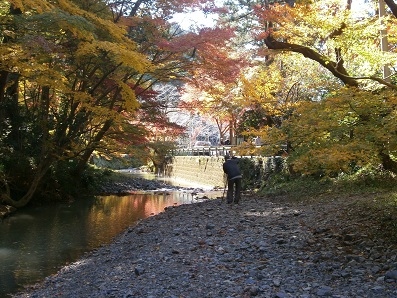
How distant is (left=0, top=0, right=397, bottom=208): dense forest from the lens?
593cm

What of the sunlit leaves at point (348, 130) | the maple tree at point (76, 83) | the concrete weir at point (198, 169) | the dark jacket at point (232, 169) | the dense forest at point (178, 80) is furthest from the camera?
the concrete weir at point (198, 169)

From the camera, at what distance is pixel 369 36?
8719mm

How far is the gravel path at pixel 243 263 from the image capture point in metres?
5.02

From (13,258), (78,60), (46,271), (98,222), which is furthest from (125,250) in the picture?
(78,60)

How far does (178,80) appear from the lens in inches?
651

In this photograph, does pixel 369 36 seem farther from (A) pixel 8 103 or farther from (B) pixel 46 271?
(A) pixel 8 103

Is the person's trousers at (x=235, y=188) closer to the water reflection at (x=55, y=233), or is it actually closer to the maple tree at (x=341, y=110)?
the water reflection at (x=55, y=233)

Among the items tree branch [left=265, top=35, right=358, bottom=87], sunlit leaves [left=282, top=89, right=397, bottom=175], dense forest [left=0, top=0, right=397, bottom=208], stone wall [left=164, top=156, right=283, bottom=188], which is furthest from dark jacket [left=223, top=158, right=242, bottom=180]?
stone wall [left=164, top=156, right=283, bottom=188]

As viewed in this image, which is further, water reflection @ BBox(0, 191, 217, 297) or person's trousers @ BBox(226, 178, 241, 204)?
person's trousers @ BBox(226, 178, 241, 204)

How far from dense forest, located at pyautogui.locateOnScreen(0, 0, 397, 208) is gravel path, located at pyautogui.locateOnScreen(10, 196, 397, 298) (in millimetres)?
1311

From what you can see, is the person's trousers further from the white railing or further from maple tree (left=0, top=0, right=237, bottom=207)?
the white railing

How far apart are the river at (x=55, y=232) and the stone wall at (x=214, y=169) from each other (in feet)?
13.9

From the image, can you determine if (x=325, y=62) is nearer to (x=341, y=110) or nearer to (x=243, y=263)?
(x=341, y=110)

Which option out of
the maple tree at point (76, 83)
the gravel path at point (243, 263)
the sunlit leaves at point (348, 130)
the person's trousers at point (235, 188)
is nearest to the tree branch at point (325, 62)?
the sunlit leaves at point (348, 130)
